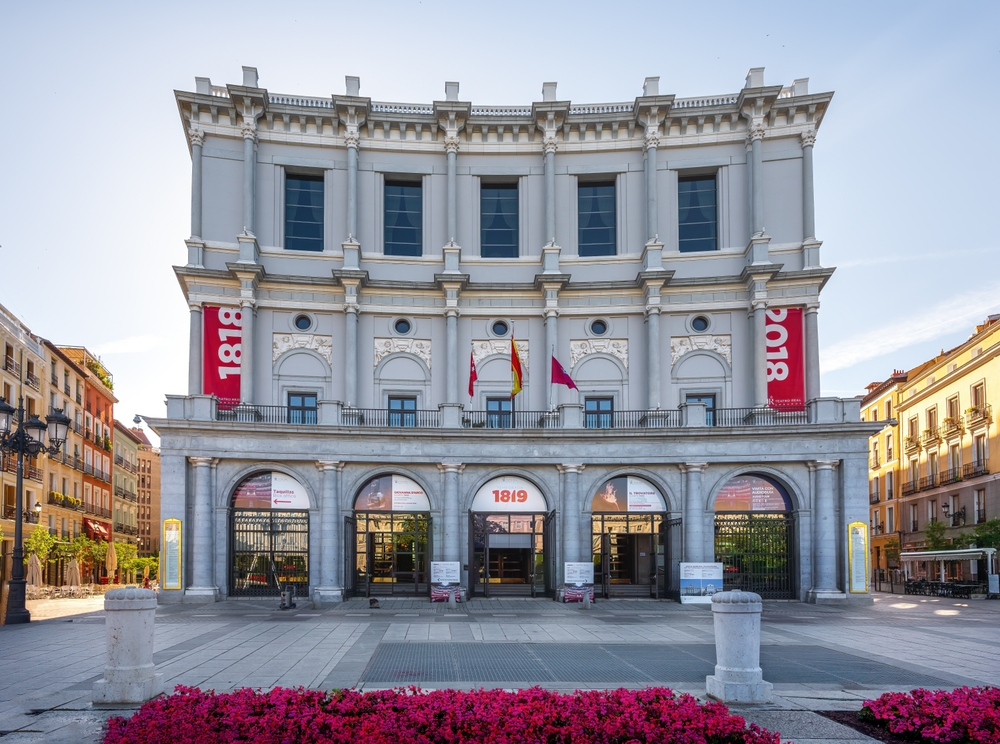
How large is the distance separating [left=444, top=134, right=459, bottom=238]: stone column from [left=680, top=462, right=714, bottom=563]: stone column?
14.7m

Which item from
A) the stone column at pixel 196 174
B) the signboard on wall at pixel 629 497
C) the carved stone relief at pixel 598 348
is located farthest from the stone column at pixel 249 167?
the signboard on wall at pixel 629 497

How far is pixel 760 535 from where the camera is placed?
33.2 meters

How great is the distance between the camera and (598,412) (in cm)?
3566

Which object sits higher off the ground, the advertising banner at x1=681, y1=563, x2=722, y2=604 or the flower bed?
the flower bed

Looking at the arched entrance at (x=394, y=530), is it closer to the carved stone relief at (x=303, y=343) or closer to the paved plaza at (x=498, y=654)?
the paved plaza at (x=498, y=654)

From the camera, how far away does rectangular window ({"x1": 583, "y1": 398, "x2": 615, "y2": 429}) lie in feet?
120

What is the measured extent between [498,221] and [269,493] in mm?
16249

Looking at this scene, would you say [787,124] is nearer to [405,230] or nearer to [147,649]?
[405,230]

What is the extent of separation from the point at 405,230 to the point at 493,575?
16.2 meters

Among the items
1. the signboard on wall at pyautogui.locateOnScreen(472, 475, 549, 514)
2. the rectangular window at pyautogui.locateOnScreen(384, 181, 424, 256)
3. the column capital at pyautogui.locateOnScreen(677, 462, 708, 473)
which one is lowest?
the signboard on wall at pyautogui.locateOnScreen(472, 475, 549, 514)

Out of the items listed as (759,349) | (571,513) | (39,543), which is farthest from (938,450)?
(39,543)

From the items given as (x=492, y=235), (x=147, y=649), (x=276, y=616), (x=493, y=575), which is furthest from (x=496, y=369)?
(x=147, y=649)

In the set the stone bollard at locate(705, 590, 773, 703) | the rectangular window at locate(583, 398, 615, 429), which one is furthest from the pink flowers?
the rectangular window at locate(583, 398, 615, 429)

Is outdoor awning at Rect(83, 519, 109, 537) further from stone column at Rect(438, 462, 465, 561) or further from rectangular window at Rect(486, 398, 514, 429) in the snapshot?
stone column at Rect(438, 462, 465, 561)
